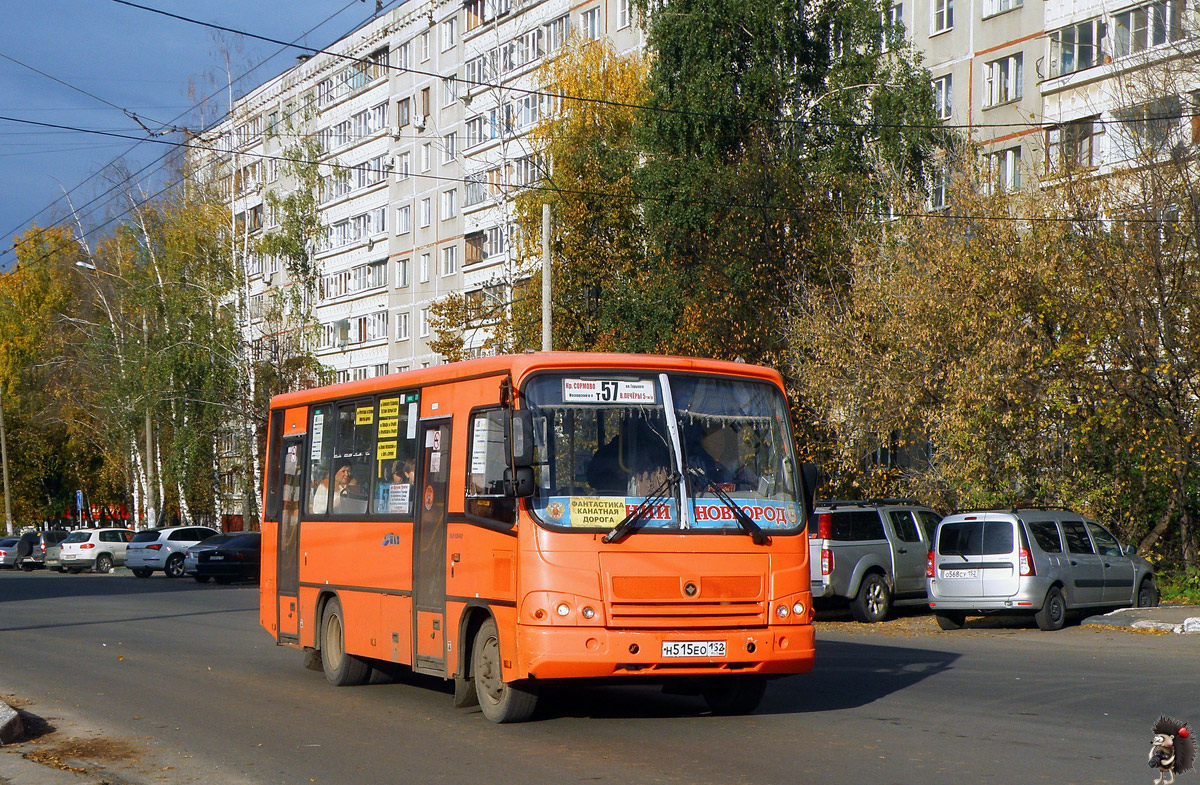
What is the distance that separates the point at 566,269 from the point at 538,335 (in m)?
1.99

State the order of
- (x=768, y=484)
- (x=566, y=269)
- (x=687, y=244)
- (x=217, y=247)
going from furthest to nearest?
(x=217, y=247)
(x=566, y=269)
(x=687, y=244)
(x=768, y=484)

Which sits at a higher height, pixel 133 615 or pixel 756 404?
pixel 756 404

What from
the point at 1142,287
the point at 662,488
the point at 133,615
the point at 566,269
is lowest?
the point at 133,615

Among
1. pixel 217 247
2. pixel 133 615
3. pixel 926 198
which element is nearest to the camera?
pixel 133 615

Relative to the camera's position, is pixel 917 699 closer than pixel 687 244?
Yes

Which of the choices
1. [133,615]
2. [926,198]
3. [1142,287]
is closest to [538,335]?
[926,198]

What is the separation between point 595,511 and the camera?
1044 cm

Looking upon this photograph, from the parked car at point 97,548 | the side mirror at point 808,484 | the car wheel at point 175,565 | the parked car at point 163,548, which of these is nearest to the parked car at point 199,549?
the parked car at point 163,548

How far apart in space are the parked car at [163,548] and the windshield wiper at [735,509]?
35.7m

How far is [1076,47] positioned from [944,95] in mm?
5325

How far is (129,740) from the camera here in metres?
10.5

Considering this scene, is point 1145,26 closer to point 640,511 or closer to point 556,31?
Answer: point 556,31

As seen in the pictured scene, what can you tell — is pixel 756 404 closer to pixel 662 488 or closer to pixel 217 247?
pixel 662 488

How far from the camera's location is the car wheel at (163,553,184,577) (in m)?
44.5
